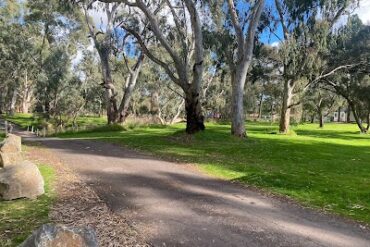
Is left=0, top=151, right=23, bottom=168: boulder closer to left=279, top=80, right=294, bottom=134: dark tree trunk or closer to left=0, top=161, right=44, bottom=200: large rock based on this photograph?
left=0, top=161, right=44, bottom=200: large rock

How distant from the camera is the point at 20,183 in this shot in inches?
346

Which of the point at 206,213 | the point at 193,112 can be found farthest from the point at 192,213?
the point at 193,112

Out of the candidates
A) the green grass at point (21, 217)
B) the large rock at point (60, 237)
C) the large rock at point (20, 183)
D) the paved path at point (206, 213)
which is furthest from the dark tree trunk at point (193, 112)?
the large rock at point (60, 237)

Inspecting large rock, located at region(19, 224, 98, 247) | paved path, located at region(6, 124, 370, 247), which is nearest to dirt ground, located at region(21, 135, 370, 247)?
paved path, located at region(6, 124, 370, 247)

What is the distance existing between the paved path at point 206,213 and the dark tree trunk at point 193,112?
10.8m

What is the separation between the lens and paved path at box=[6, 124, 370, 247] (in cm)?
683

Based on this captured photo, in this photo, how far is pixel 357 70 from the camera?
3819cm

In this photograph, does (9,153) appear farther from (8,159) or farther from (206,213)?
(206,213)

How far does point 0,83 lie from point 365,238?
Answer: 238 ft

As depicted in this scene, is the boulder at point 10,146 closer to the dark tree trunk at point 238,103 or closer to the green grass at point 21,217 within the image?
the green grass at point 21,217

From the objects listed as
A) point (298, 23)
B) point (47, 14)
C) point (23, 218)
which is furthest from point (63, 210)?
point (47, 14)

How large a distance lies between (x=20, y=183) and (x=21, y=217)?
57.4 inches

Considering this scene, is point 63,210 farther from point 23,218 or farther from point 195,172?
point 195,172

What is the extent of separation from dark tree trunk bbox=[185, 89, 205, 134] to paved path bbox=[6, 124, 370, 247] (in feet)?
35.5
